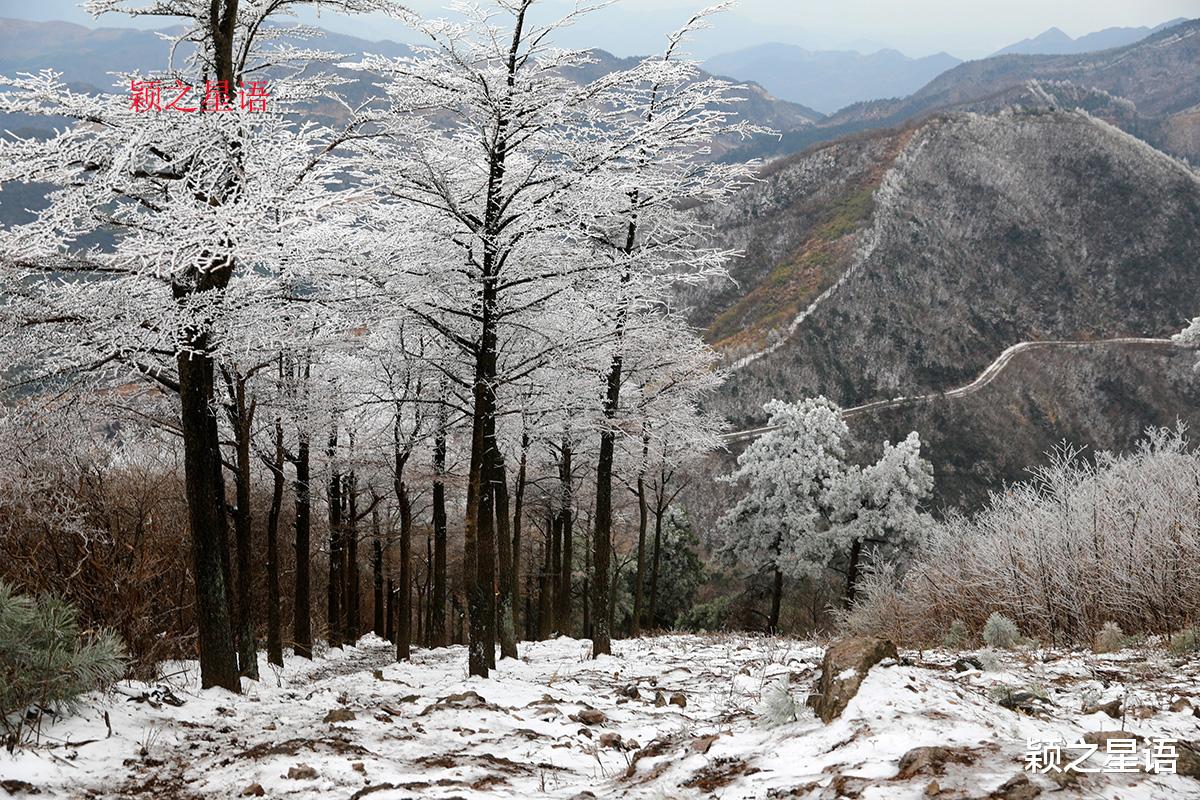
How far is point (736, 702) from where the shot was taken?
21.3 feet

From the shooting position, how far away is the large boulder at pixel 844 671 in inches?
166

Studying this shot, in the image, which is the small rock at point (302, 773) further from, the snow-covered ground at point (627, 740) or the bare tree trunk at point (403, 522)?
the bare tree trunk at point (403, 522)

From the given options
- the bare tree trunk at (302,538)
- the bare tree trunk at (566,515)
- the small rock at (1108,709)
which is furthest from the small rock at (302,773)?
the bare tree trunk at (566,515)

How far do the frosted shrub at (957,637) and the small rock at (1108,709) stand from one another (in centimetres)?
397

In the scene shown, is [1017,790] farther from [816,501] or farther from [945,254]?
[945,254]

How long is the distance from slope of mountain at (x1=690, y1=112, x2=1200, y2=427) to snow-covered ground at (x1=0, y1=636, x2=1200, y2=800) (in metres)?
56.1

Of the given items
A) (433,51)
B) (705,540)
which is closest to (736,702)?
(433,51)

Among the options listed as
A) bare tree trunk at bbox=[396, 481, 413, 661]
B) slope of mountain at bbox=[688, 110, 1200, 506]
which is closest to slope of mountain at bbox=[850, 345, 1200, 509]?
slope of mountain at bbox=[688, 110, 1200, 506]

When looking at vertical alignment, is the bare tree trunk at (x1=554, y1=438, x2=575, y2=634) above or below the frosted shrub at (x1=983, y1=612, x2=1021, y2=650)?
below

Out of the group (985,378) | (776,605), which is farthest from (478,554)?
(985,378)

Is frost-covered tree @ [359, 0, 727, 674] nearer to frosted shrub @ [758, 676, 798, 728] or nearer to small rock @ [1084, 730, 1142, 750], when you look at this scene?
frosted shrub @ [758, 676, 798, 728]

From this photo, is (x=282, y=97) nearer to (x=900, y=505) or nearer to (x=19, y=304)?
(x=19, y=304)

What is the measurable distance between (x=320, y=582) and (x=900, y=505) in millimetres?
20421

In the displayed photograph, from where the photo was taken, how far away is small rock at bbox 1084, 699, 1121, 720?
396 centimetres
